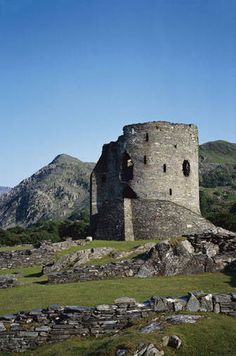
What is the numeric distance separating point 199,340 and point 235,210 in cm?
7976

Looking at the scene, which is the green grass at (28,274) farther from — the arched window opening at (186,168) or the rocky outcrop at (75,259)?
the arched window opening at (186,168)

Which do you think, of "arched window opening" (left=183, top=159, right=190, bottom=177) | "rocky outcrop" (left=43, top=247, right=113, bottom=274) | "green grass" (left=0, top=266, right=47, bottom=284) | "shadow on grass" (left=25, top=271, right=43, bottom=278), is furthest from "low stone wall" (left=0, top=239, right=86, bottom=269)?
"arched window opening" (left=183, top=159, right=190, bottom=177)

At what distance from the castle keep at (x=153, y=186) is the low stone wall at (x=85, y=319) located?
27.0 m

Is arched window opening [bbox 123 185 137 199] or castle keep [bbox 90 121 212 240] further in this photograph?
arched window opening [bbox 123 185 137 199]

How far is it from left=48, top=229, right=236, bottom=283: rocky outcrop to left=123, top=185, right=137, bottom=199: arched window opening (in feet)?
64.1

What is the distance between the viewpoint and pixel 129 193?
46.8m

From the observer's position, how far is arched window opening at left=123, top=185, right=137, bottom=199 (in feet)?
151

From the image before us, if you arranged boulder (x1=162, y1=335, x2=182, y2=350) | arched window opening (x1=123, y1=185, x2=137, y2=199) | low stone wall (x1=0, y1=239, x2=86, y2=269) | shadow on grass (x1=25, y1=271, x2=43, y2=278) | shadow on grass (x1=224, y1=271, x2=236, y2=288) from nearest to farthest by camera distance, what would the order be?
boulder (x1=162, y1=335, x2=182, y2=350), shadow on grass (x1=224, y1=271, x2=236, y2=288), shadow on grass (x1=25, y1=271, x2=43, y2=278), low stone wall (x1=0, y1=239, x2=86, y2=269), arched window opening (x1=123, y1=185, x2=137, y2=199)

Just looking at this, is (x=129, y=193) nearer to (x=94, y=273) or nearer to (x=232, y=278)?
(x=94, y=273)

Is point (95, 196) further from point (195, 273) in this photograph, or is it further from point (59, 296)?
point (59, 296)

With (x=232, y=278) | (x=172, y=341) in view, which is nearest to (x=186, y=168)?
(x=232, y=278)

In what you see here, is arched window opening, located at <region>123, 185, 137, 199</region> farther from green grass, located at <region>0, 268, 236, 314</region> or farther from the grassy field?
green grass, located at <region>0, 268, 236, 314</region>

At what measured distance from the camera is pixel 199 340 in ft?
44.5

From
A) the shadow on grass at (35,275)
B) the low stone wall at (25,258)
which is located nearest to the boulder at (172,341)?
the shadow on grass at (35,275)
